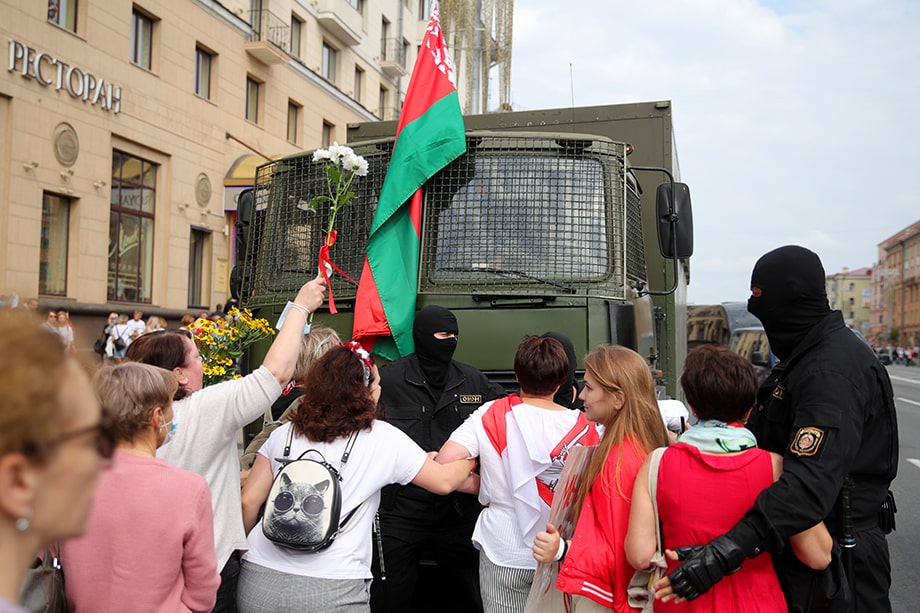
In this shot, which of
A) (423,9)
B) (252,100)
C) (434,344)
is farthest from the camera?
(423,9)

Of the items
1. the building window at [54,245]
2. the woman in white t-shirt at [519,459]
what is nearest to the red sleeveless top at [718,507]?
the woman in white t-shirt at [519,459]

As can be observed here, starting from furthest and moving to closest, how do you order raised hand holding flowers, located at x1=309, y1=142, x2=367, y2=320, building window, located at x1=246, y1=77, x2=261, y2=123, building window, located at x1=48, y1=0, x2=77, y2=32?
1. building window, located at x1=246, y1=77, x2=261, y2=123
2. building window, located at x1=48, y1=0, x2=77, y2=32
3. raised hand holding flowers, located at x1=309, y1=142, x2=367, y2=320

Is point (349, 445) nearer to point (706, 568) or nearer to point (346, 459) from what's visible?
point (346, 459)

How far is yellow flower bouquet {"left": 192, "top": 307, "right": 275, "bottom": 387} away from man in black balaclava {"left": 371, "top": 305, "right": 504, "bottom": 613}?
37.9 inches

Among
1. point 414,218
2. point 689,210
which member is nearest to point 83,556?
point 414,218

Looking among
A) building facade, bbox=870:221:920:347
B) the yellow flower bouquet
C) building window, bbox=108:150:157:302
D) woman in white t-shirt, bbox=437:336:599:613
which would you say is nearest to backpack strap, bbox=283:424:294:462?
woman in white t-shirt, bbox=437:336:599:613

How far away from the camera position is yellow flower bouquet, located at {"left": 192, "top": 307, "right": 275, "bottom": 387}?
14.9 ft

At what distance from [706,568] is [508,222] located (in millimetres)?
3079

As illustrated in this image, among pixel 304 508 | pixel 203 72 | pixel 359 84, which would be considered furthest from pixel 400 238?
pixel 359 84

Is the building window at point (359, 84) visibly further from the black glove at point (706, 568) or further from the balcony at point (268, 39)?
the black glove at point (706, 568)

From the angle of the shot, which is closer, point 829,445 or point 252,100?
point 829,445

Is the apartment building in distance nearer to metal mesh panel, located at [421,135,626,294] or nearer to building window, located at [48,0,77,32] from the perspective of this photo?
building window, located at [48,0,77,32]

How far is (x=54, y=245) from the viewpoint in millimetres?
16406

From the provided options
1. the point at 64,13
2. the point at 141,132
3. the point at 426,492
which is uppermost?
the point at 64,13
